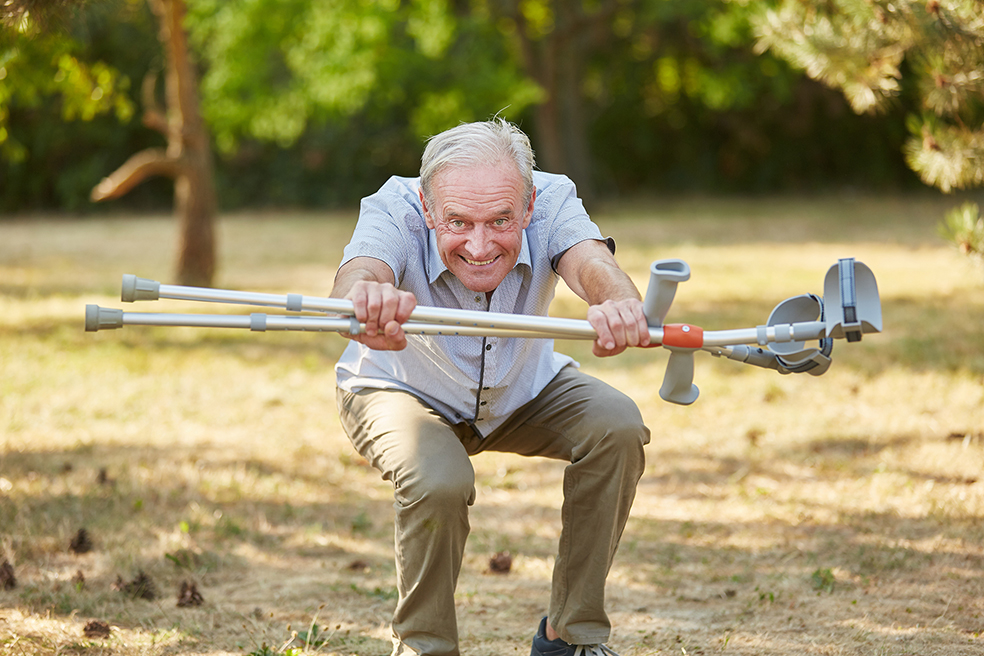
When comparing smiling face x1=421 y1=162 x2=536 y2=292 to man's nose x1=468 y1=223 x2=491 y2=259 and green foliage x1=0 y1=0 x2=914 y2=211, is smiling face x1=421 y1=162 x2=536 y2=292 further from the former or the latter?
green foliage x1=0 y1=0 x2=914 y2=211

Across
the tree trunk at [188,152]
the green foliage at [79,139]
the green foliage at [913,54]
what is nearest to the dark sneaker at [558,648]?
the green foliage at [913,54]

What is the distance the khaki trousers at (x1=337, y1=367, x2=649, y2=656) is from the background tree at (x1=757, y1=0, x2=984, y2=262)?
9.90 ft

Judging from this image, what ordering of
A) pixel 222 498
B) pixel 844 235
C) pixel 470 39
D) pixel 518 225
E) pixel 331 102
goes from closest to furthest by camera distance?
1. pixel 518 225
2. pixel 222 498
3. pixel 844 235
4. pixel 331 102
5. pixel 470 39

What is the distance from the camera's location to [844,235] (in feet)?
47.5

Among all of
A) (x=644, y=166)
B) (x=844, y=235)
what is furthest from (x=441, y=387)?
(x=644, y=166)

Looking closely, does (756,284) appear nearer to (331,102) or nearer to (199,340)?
(199,340)

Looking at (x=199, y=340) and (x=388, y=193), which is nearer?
(x=388, y=193)

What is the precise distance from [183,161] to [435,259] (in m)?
7.67

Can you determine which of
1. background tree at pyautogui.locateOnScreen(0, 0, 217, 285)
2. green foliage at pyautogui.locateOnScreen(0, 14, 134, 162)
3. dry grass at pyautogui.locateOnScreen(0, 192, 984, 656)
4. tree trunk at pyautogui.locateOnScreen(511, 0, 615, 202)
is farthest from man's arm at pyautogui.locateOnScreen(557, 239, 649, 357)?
tree trunk at pyautogui.locateOnScreen(511, 0, 615, 202)

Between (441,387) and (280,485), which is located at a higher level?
(441,387)

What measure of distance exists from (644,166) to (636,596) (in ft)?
72.2

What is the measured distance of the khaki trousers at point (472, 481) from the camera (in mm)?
2666

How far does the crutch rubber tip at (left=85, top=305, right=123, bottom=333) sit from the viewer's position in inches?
95.5

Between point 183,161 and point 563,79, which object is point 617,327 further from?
point 563,79
